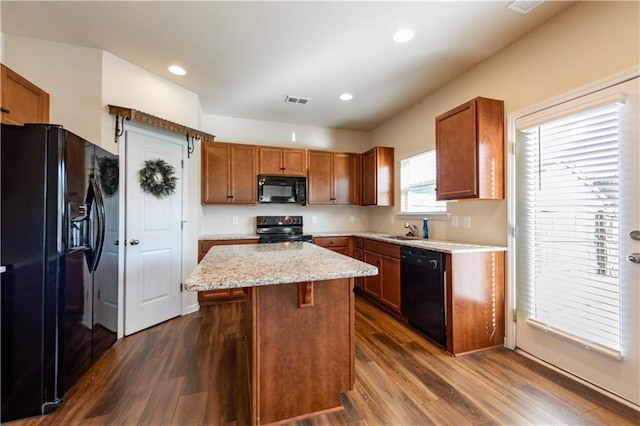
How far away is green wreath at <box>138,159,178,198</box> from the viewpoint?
287 centimetres

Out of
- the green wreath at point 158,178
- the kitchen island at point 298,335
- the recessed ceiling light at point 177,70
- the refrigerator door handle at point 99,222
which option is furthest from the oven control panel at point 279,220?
the kitchen island at point 298,335

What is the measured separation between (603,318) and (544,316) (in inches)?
15.4

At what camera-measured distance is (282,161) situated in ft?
14.0

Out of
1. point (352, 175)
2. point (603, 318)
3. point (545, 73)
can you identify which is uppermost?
point (545, 73)

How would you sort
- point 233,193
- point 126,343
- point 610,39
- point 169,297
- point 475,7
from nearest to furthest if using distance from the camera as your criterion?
point 610,39
point 475,7
point 126,343
point 169,297
point 233,193

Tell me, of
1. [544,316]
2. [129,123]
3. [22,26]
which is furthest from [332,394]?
[22,26]

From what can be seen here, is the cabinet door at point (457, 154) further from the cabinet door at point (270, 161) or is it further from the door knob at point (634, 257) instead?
the cabinet door at point (270, 161)

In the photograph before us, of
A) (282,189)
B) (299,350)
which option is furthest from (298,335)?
(282,189)

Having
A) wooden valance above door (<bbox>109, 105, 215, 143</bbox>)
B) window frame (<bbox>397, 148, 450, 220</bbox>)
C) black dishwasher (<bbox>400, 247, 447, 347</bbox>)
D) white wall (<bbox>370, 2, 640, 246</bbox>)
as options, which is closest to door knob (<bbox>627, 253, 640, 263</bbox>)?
white wall (<bbox>370, 2, 640, 246</bbox>)

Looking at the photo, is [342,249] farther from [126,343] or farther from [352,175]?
[126,343]

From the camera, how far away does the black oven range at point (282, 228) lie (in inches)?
→ 160

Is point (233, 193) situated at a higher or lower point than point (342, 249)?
higher

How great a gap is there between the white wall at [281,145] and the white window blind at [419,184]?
119 centimetres

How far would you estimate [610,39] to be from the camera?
179 cm
